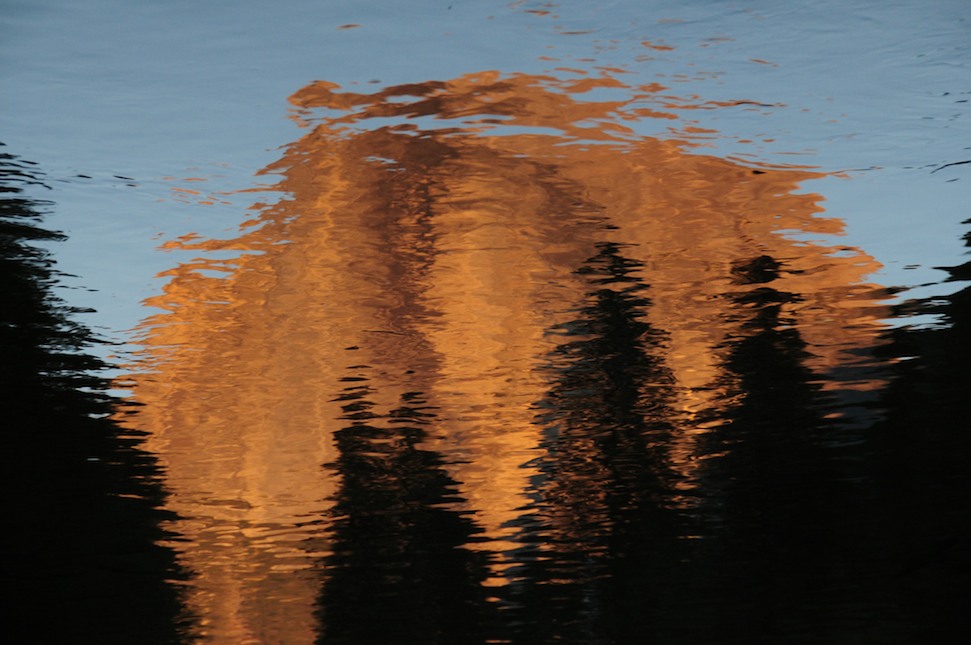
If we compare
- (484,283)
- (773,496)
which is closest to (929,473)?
(773,496)

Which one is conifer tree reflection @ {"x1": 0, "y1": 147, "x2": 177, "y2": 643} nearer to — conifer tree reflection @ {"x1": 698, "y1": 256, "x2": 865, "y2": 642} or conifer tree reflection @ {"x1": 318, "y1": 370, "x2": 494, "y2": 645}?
conifer tree reflection @ {"x1": 318, "y1": 370, "x2": 494, "y2": 645}

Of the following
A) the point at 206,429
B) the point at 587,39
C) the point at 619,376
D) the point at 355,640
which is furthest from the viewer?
the point at 355,640

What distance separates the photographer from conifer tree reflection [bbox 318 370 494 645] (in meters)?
4.82

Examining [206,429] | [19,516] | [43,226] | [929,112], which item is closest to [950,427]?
[929,112]

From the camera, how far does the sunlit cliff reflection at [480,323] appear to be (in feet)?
9.46

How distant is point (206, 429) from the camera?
15.2ft

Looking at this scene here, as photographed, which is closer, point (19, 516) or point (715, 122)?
point (715, 122)

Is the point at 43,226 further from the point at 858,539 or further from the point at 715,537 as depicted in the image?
the point at 858,539

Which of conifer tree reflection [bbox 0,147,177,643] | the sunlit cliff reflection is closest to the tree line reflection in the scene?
the sunlit cliff reflection

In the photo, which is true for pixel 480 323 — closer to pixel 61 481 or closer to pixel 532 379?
pixel 532 379

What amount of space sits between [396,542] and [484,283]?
3.62m

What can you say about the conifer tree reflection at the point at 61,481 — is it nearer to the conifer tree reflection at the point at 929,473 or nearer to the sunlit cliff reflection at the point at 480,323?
the sunlit cliff reflection at the point at 480,323

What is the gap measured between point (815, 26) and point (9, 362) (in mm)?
3774

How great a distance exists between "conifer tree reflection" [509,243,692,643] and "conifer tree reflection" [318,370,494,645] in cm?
61
